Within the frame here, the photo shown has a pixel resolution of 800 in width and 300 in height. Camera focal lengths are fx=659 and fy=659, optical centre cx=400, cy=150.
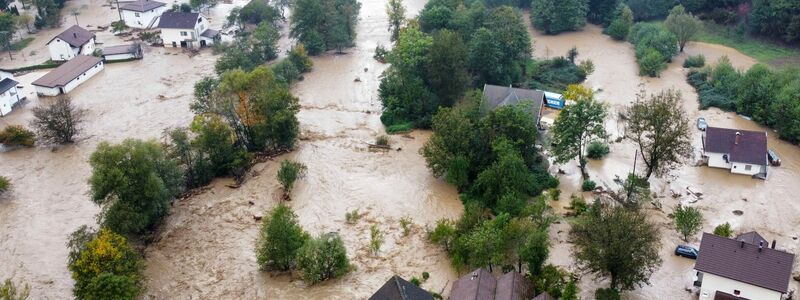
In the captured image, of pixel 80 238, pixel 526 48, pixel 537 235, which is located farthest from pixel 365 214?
pixel 526 48

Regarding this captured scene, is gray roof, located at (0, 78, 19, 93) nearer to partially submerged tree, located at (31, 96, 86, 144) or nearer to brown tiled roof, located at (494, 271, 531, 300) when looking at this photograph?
partially submerged tree, located at (31, 96, 86, 144)

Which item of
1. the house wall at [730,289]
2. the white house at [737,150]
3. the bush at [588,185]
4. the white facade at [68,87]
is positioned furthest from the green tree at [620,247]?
the white facade at [68,87]

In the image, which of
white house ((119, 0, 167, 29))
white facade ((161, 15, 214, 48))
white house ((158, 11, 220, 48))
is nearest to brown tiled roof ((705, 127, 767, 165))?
white house ((158, 11, 220, 48))

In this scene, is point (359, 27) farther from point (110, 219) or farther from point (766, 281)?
point (766, 281)

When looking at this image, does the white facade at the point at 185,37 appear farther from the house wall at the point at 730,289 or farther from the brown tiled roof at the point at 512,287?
the house wall at the point at 730,289

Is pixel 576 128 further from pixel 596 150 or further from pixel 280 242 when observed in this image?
pixel 280 242

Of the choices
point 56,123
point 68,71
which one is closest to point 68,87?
point 68,71
